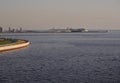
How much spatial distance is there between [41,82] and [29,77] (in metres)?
2.56

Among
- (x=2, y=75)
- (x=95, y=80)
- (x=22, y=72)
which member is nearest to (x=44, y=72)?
(x=22, y=72)

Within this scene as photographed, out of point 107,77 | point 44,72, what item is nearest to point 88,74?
point 107,77

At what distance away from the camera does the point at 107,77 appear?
2831cm

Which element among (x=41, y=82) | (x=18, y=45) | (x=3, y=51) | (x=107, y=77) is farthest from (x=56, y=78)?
(x=18, y=45)

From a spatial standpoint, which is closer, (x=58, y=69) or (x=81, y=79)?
(x=81, y=79)

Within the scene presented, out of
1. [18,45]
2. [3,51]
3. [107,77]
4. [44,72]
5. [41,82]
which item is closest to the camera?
[41,82]

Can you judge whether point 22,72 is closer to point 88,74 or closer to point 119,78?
point 88,74

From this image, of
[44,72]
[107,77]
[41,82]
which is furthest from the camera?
[44,72]

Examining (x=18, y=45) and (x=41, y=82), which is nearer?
(x=41, y=82)

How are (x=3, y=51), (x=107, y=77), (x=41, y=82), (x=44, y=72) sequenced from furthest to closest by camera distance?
1. (x=3, y=51)
2. (x=44, y=72)
3. (x=107, y=77)
4. (x=41, y=82)

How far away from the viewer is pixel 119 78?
27.9 metres

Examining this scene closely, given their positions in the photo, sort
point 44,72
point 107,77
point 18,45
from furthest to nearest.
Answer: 1. point 18,45
2. point 44,72
3. point 107,77

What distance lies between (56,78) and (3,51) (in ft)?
104

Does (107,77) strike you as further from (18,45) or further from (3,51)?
(18,45)
